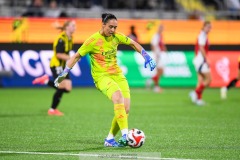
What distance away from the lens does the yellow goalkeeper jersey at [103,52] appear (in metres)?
12.3

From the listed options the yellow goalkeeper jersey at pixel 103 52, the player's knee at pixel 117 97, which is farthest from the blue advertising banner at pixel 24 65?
the player's knee at pixel 117 97

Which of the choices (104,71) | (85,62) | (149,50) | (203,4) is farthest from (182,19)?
(104,71)

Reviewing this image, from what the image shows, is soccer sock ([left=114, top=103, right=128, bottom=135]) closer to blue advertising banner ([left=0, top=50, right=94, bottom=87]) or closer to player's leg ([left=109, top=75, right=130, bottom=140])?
player's leg ([left=109, top=75, right=130, bottom=140])

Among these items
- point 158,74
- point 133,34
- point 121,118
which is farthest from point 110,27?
point 133,34

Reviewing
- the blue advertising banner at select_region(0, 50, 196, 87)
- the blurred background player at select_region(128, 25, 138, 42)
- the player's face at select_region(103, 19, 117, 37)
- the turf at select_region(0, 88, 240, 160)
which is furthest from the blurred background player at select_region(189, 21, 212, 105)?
the player's face at select_region(103, 19, 117, 37)

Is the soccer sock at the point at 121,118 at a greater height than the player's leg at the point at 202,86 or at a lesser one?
greater

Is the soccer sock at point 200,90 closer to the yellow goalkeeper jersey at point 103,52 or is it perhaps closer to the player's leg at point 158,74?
the player's leg at point 158,74

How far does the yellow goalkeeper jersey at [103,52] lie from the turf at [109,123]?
1355 mm

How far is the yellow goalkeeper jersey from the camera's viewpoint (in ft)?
40.2

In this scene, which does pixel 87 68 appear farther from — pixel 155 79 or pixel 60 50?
pixel 60 50

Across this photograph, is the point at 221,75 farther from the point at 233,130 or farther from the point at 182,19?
the point at 233,130

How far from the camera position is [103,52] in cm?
1233

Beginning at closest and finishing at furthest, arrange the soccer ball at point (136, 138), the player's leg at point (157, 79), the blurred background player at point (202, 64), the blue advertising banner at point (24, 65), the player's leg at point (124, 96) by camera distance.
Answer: the soccer ball at point (136, 138) < the player's leg at point (124, 96) < the blurred background player at point (202, 64) < the blue advertising banner at point (24, 65) < the player's leg at point (157, 79)

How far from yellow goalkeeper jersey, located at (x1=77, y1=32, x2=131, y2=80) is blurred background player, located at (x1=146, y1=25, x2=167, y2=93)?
47.9 ft
